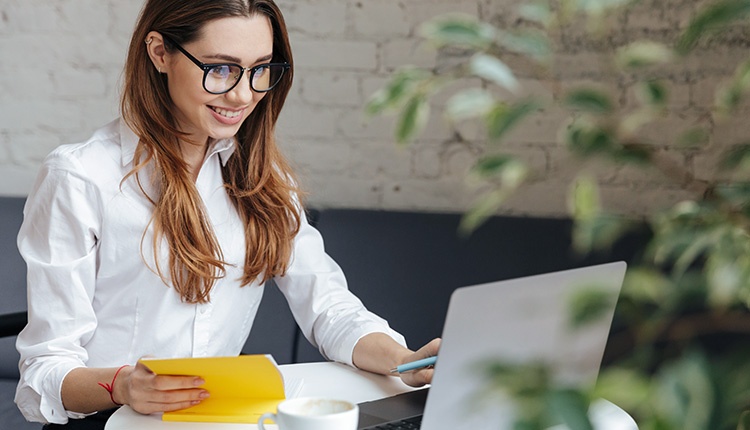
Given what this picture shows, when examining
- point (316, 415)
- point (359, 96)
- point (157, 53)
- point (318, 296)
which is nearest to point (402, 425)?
point (316, 415)

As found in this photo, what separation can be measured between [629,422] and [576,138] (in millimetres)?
994

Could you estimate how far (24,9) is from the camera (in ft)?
8.24

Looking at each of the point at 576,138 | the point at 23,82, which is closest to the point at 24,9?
the point at 23,82

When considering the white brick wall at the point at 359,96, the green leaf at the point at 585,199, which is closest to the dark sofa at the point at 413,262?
the white brick wall at the point at 359,96

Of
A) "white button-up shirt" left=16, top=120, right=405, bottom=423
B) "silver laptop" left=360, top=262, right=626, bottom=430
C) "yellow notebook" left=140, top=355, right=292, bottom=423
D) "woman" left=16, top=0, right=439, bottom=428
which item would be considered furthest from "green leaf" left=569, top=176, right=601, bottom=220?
"white button-up shirt" left=16, top=120, right=405, bottom=423

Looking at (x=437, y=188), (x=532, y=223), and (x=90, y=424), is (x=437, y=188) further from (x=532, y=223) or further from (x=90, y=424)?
(x=90, y=424)

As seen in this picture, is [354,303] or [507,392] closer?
[507,392]

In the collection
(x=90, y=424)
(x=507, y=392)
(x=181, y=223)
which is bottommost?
(x=90, y=424)

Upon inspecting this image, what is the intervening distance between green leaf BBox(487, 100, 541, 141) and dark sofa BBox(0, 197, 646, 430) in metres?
1.91

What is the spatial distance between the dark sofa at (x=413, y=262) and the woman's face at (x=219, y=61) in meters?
0.76

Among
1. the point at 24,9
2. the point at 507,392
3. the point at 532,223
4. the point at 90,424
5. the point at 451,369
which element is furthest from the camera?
the point at 24,9

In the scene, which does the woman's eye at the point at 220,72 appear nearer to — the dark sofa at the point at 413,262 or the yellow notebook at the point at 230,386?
the yellow notebook at the point at 230,386

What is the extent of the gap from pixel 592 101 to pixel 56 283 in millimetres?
1320

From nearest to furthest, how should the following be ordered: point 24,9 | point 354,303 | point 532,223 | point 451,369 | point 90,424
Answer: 1. point 451,369
2. point 90,424
3. point 354,303
4. point 532,223
5. point 24,9
